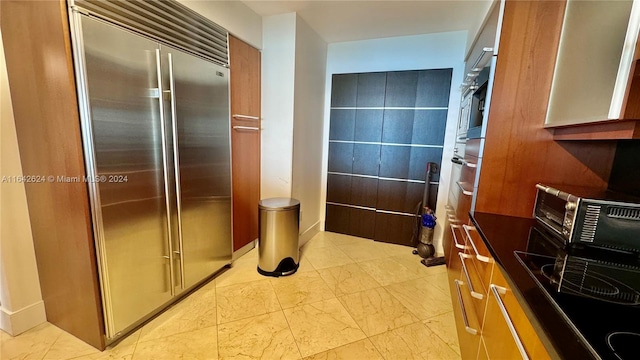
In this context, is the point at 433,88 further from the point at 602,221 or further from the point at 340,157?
the point at 602,221

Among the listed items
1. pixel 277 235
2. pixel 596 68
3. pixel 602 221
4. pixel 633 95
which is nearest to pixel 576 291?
pixel 602 221

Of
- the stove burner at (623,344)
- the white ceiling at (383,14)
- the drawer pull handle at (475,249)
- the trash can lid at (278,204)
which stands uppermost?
the white ceiling at (383,14)

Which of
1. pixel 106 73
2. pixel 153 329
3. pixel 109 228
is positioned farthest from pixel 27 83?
pixel 153 329

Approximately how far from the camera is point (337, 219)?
348cm

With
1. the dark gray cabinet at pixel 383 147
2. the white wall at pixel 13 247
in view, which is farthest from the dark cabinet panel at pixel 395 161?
the white wall at pixel 13 247

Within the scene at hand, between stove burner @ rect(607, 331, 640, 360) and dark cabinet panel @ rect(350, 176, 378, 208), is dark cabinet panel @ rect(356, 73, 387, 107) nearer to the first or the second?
dark cabinet panel @ rect(350, 176, 378, 208)

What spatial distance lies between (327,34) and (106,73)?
2255 mm

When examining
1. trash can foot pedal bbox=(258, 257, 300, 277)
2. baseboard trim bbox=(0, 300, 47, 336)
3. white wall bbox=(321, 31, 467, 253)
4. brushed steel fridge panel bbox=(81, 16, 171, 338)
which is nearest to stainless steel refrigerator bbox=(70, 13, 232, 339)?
brushed steel fridge panel bbox=(81, 16, 171, 338)

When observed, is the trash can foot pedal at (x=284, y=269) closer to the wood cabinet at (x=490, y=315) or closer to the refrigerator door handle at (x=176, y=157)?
the refrigerator door handle at (x=176, y=157)

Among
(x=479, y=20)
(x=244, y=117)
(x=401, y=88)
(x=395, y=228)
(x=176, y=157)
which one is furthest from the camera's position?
(x=395, y=228)

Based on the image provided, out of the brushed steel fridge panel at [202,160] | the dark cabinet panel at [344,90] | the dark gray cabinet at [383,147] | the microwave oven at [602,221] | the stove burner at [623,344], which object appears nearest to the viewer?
the stove burner at [623,344]

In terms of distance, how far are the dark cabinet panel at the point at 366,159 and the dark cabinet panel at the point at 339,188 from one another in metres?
0.18

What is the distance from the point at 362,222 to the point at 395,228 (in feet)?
1.36

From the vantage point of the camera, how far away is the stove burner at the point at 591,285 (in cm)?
75
